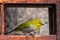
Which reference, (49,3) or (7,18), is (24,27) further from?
(49,3)

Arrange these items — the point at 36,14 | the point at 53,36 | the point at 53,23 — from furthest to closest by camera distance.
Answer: the point at 36,14, the point at 53,23, the point at 53,36

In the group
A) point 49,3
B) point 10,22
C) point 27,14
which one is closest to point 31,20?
point 27,14

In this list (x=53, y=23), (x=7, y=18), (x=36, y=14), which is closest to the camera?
(x=53, y=23)

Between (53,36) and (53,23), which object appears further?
(53,23)

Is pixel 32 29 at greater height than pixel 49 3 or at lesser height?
lesser

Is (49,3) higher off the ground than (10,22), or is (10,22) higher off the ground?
(49,3)

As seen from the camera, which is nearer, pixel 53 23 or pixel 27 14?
pixel 53 23

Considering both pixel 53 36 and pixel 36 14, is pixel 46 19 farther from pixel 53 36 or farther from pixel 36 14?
pixel 53 36

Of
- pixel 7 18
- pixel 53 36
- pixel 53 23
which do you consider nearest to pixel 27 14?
pixel 7 18

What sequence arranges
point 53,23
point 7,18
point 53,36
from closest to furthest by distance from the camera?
point 53,36, point 53,23, point 7,18
